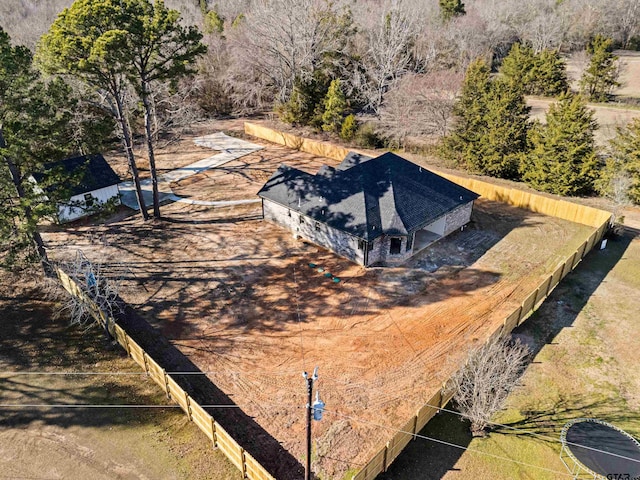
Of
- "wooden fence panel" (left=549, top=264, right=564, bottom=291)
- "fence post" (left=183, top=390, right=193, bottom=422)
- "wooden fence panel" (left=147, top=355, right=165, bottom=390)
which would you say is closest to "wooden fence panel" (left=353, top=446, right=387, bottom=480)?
"fence post" (left=183, top=390, right=193, bottom=422)

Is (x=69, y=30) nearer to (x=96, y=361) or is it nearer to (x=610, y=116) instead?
(x=96, y=361)

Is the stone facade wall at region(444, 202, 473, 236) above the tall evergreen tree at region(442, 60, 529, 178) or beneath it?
beneath

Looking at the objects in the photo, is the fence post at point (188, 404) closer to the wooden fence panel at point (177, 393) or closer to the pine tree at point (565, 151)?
the wooden fence panel at point (177, 393)

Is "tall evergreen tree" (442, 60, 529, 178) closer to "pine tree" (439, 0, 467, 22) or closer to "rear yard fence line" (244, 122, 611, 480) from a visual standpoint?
"rear yard fence line" (244, 122, 611, 480)

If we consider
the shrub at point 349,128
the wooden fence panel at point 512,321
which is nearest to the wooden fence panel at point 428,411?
the wooden fence panel at point 512,321

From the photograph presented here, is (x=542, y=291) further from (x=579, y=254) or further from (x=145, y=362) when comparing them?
(x=145, y=362)

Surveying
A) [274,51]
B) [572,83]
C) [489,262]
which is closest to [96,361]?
[489,262]

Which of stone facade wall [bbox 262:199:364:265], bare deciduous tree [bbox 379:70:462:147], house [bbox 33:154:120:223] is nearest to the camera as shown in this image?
stone facade wall [bbox 262:199:364:265]

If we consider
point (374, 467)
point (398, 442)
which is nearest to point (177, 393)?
point (374, 467)
